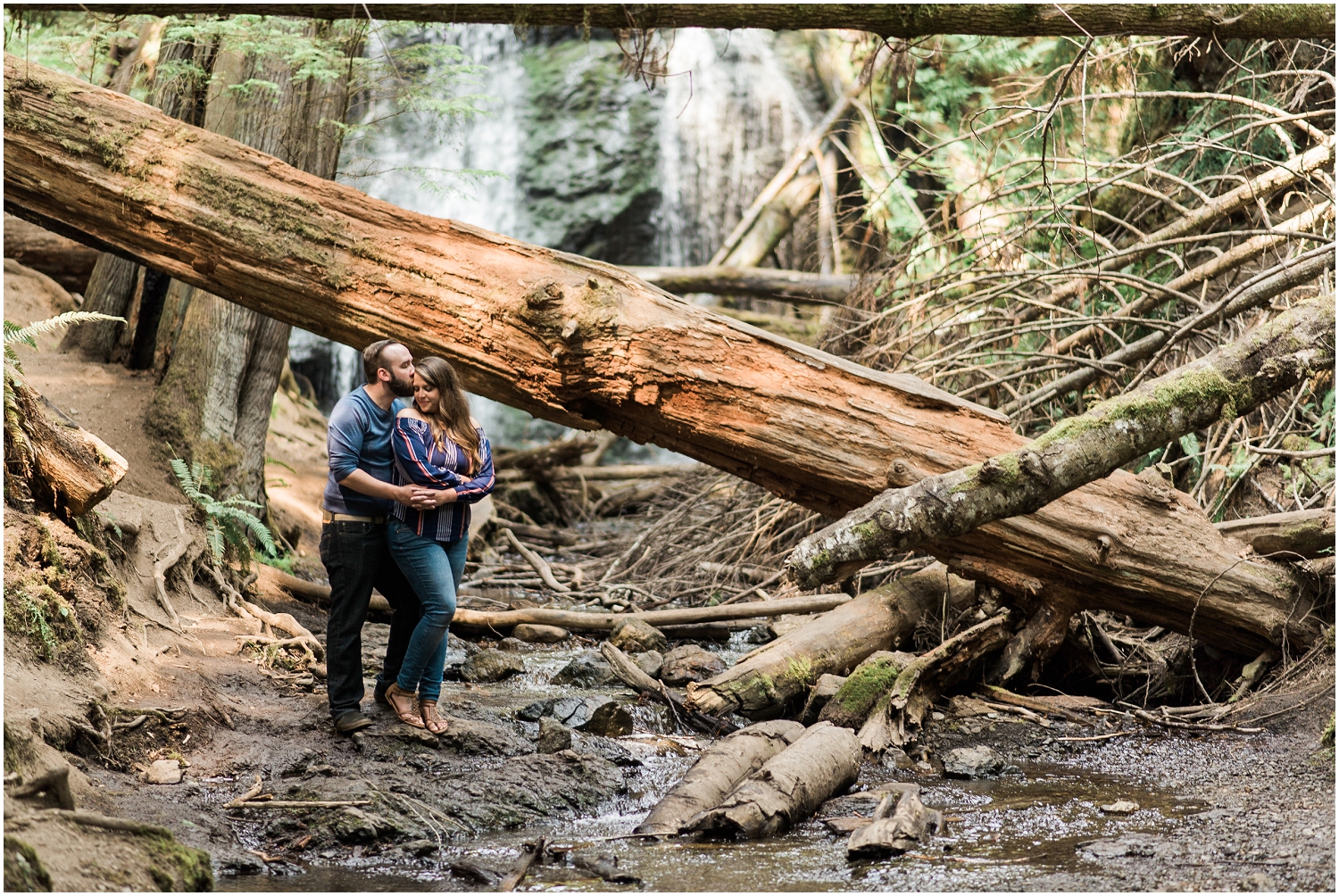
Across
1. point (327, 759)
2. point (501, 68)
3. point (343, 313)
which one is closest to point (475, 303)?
point (343, 313)

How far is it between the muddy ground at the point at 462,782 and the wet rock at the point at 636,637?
586 mm

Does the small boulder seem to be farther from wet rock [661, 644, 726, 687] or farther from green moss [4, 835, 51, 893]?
green moss [4, 835, 51, 893]

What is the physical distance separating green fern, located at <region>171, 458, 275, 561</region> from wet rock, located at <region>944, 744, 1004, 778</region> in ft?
15.0

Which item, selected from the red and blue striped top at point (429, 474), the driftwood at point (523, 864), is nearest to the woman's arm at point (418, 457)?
the red and blue striped top at point (429, 474)

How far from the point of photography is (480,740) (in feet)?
15.9

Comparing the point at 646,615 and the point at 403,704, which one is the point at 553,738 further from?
the point at 646,615

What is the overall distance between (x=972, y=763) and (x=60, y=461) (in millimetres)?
4624

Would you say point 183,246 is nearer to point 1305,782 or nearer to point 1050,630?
point 1050,630

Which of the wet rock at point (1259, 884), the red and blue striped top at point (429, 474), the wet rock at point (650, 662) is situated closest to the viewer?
the wet rock at point (1259, 884)

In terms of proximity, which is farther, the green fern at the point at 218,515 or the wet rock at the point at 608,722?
the green fern at the point at 218,515

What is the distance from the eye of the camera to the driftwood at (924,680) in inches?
208

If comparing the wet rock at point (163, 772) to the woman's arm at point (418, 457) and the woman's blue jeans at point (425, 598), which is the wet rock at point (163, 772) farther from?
the woman's arm at point (418, 457)

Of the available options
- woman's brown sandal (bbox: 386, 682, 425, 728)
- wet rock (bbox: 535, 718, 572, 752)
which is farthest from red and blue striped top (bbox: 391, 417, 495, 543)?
wet rock (bbox: 535, 718, 572, 752)

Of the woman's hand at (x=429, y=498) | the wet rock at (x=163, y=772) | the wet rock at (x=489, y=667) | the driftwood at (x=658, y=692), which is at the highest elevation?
the woman's hand at (x=429, y=498)
